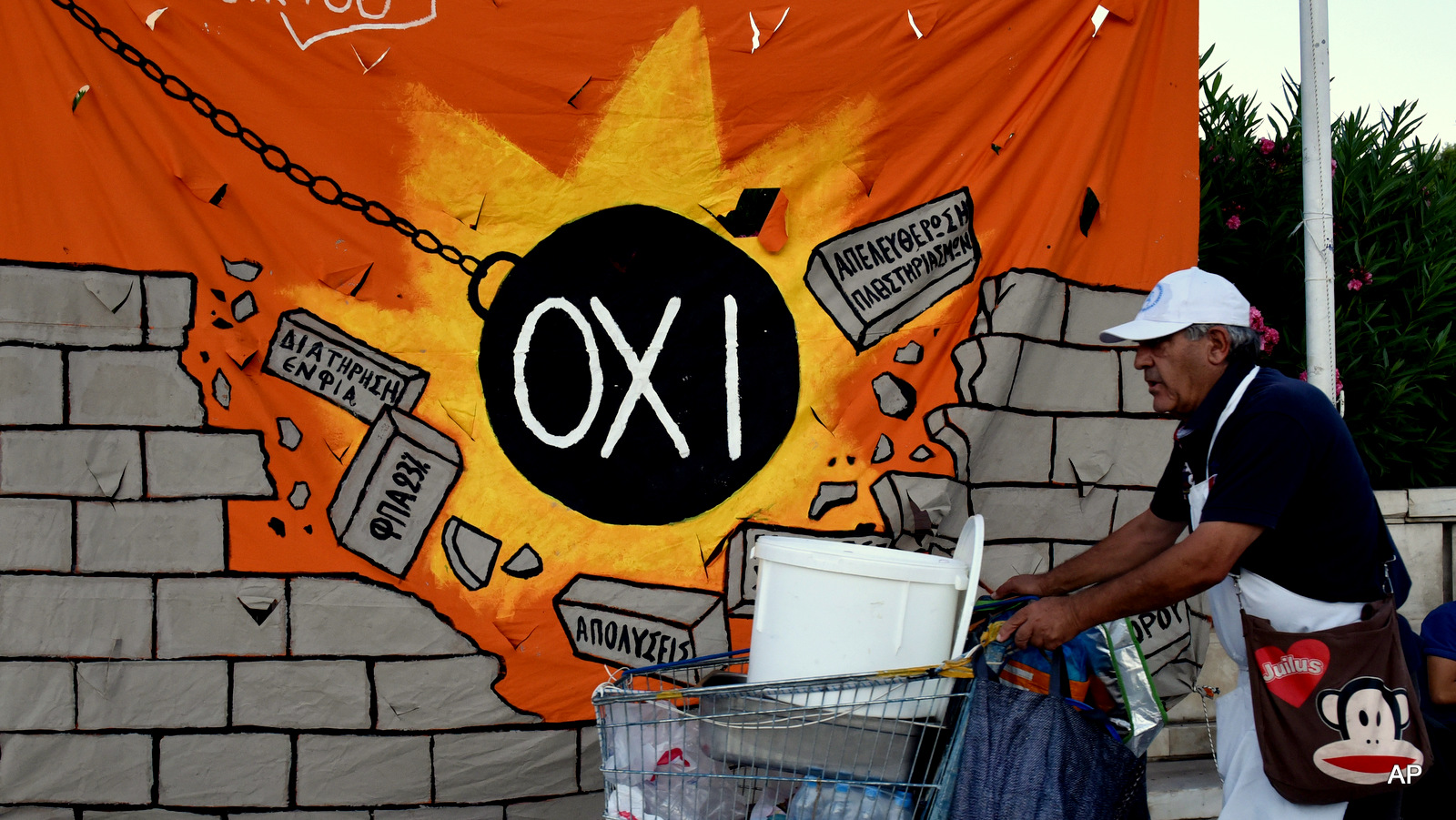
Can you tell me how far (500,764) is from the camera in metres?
2.96

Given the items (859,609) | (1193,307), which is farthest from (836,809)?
(1193,307)

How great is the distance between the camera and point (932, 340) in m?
3.15

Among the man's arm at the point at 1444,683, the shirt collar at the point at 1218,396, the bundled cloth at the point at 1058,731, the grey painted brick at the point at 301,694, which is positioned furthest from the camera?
the man's arm at the point at 1444,683

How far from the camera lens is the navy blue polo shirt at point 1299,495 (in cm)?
197

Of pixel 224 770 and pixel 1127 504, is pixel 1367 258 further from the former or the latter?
pixel 224 770

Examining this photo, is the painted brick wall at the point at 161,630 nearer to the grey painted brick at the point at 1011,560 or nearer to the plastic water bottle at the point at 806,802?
the plastic water bottle at the point at 806,802

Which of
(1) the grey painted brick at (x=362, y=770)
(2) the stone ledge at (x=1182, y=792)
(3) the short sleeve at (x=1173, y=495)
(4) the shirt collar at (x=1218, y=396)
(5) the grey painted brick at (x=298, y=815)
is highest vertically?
(4) the shirt collar at (x=1218, y=396)

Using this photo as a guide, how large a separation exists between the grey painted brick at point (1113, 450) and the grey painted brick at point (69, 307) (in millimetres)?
2808

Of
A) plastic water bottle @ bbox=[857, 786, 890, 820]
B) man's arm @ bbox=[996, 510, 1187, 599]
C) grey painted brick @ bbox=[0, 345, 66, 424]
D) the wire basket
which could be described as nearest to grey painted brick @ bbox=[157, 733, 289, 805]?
grey painted brick @ bbox=[0, 345, 66, 424]

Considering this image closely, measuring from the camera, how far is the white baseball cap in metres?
2.14

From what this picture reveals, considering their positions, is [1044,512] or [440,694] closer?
[440,694]

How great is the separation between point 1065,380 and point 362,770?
2470 mm

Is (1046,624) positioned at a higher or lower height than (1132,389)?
lower

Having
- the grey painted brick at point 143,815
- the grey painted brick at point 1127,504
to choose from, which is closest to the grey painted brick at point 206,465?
the grey painted brick at point 143,815
